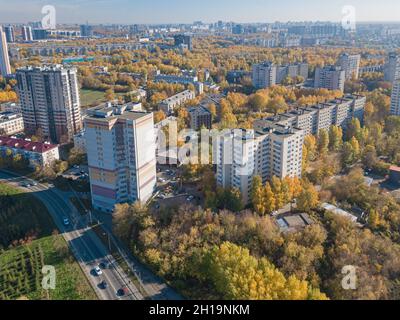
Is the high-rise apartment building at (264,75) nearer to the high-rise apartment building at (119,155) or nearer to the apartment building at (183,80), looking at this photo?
the apartment building at (183,80)

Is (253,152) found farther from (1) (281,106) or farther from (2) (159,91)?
(2) (159,91)

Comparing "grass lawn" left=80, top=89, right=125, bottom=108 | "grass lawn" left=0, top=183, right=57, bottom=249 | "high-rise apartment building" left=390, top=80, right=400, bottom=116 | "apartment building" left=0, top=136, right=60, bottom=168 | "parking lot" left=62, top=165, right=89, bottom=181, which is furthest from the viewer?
"grass lawn" left=80, top=89, right=125, bottom=108

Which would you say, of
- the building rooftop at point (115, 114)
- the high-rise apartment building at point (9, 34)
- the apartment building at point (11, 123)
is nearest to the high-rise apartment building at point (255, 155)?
the building rooftop at point (115, 114)

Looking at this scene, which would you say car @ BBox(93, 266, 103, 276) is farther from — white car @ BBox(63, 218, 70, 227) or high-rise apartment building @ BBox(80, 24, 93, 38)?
high-rise apartment building @ BBox(80, 24, 93, 38)

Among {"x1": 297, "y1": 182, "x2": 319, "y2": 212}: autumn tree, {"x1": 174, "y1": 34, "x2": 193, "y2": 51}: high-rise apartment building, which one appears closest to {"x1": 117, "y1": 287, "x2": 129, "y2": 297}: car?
{"x1": 297, "y1": 182, "x2": 319, "y2": 212}: autumn tree

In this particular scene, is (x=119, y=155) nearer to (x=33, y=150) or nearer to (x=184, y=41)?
(x=33, y=150)

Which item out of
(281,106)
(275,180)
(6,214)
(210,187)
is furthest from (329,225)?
(281,106)

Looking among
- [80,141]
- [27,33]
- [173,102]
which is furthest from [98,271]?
[27,33]

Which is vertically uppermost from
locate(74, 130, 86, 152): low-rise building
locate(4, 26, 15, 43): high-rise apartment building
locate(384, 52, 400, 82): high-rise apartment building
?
locate(4, 26, 15, 43): high-rise apartment building
